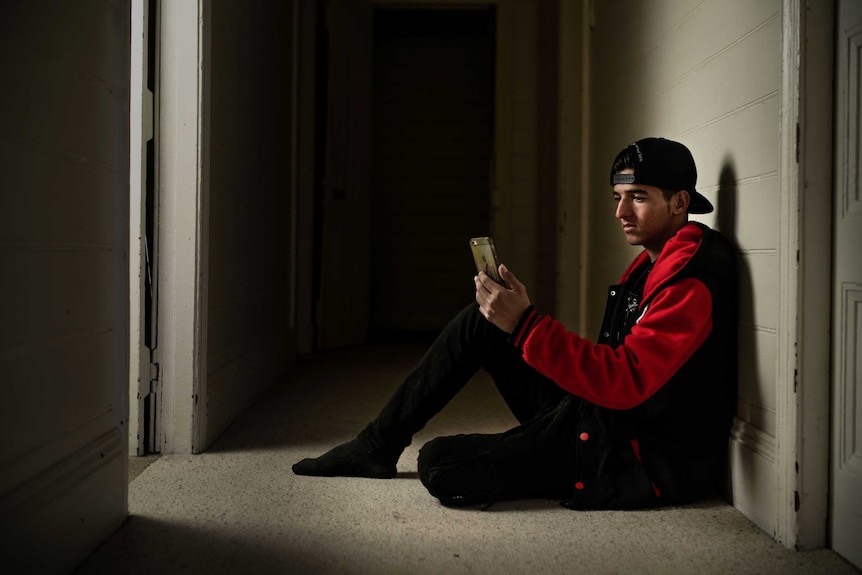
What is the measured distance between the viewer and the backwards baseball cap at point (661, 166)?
1687mm

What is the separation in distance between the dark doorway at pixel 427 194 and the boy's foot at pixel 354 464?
358 centimetres

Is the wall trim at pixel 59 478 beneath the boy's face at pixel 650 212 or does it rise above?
beneath

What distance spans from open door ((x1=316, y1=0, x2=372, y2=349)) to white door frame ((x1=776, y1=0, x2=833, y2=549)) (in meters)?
3.26

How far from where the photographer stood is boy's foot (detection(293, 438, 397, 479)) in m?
1.89

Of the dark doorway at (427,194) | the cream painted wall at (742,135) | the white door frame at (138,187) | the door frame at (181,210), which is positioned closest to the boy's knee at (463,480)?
the cream painted wall at (742,135)

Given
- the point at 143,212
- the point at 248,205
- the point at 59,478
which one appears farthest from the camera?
the point at 248,205

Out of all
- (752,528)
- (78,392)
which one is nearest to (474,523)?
(752,528)

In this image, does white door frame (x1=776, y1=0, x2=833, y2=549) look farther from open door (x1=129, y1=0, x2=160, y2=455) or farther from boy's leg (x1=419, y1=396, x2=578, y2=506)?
open door (x1=129, y1=0, x2=160, y2=455)

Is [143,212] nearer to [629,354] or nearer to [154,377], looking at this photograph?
[154,377]

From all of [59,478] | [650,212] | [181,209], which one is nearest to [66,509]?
[59,478]

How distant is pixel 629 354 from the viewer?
1547mm

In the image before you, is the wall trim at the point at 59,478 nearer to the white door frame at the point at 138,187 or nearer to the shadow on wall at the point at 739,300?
the white door frame at the point at 138,187

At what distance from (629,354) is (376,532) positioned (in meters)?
0.66

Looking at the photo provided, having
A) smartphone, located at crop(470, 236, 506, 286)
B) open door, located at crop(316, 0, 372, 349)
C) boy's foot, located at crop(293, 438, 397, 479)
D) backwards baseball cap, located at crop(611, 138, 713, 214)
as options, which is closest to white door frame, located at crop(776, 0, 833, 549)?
backwards baseball cap, located at crop(611, 138, 713, 214)
